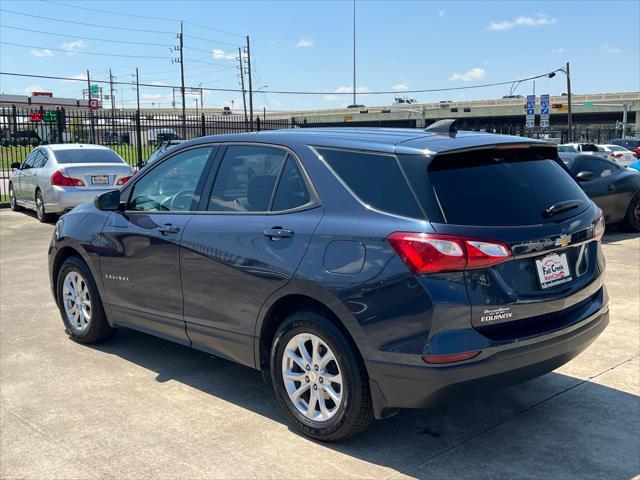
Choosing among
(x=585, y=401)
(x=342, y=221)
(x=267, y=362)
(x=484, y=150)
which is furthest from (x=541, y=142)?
(x=267, y=362)

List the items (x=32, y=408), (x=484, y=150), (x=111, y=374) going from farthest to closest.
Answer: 1. (x=111, y=374)
2. (x=32, y=408)
3. (x=484, y=150)

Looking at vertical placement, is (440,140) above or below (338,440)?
above

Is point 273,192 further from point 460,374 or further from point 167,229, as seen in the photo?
point 460,374

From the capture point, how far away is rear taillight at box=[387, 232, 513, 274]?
3143mm

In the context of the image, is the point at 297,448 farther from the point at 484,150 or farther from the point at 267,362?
the point at 484,150

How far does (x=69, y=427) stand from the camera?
3936 mm

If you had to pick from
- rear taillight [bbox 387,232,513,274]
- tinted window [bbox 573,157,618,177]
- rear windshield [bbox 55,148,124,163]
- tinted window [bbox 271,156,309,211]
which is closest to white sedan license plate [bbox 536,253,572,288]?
rear taillight [bbox 387,232,513,274]

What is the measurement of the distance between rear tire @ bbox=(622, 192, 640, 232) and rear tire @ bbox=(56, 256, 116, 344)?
31.2 ft

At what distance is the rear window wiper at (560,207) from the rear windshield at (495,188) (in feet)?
0.06

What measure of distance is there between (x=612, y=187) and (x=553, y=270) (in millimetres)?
8655

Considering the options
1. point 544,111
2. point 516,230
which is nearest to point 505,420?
point 516,230

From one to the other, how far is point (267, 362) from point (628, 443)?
2.12 metres

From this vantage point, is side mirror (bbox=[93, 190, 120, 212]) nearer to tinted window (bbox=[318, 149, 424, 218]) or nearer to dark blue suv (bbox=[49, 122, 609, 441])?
dark blue suv (bbox=[49, 122, 609, 441])

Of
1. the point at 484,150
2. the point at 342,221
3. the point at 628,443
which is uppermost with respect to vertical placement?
the point at 484,150
